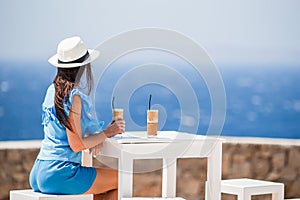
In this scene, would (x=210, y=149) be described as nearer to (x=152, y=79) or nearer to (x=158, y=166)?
(x=152, y=79)

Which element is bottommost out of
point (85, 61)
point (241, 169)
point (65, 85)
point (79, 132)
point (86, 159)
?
point (241, 169)

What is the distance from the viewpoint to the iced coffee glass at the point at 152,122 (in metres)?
3.51

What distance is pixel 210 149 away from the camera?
3.59 meters

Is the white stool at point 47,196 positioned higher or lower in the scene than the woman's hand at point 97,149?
lower

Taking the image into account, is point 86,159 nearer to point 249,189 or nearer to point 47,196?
point 47,196

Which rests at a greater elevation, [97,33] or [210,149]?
[97,33]

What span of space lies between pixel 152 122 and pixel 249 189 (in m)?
0.71

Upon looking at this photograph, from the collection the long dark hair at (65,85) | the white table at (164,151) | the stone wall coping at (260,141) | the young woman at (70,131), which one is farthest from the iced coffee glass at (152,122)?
the stone wall coping at (260,141)

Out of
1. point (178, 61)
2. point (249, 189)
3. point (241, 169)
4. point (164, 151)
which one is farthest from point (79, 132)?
point (178, 61)

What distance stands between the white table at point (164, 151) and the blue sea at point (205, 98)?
490 cm

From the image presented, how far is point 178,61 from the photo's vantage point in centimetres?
965

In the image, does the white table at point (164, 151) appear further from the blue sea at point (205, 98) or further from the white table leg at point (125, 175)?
the blue sea at point (205, 98)

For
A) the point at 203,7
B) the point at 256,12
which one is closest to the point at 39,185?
the point at 203,7

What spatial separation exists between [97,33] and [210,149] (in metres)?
5.26
